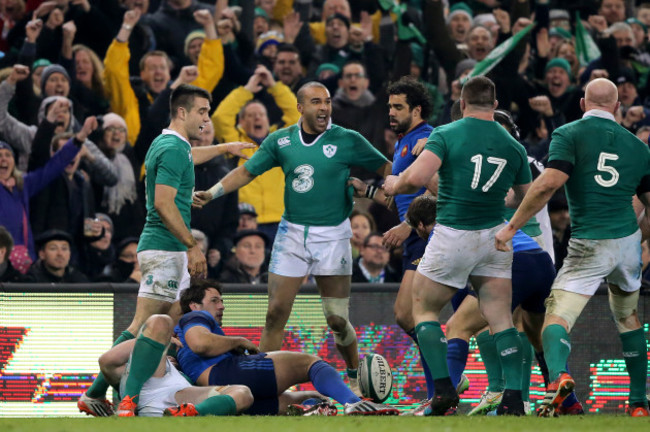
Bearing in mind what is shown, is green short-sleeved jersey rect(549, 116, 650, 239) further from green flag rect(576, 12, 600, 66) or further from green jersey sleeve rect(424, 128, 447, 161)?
green flag rect(576, 12, 600, 66)

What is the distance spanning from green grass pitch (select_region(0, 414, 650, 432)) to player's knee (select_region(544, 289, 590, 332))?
0.65 m

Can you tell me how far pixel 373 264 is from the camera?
11.2m

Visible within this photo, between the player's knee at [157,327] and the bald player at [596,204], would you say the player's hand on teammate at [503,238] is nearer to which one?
the bald player at [596,204]

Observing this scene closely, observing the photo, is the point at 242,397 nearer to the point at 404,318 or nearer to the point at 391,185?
the point at 404,318

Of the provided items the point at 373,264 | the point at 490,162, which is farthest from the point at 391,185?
the point at 373,264

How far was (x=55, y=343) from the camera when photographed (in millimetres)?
8594

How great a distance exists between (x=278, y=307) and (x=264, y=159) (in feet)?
4.02

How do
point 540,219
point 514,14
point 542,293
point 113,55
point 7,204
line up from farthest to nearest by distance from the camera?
point 514,14
point 113,55
point 7,204
point 540,219
point 542,293

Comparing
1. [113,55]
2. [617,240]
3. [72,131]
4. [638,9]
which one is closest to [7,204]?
[72,131]

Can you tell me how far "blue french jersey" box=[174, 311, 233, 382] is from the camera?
7.54 m

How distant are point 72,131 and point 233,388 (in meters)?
5.28

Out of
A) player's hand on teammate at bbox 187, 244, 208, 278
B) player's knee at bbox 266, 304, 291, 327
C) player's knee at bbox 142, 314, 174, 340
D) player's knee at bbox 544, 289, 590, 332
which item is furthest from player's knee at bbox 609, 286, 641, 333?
player's knee at bbox 142, 314, 174, 340

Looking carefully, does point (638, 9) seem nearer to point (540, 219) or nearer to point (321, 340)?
point (540, 219)

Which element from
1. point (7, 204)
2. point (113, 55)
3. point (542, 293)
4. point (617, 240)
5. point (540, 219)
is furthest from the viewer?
point (113, 55)
